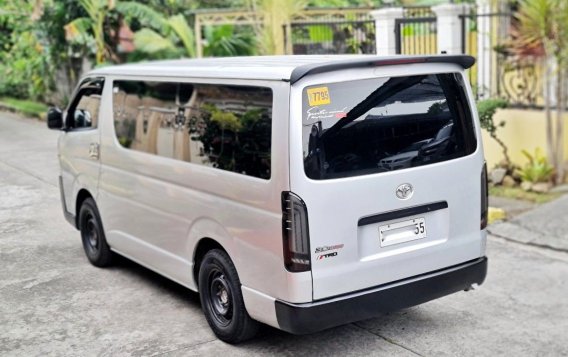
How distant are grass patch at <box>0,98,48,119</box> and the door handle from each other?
1231cm

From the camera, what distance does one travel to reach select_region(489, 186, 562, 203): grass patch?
912cm

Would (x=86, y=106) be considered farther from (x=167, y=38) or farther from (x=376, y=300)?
(x=167, y=38)

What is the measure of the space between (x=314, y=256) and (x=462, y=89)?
1614 mm

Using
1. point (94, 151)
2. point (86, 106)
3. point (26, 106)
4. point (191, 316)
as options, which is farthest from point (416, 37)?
point (26, 106)

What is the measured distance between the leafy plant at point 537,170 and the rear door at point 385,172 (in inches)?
184

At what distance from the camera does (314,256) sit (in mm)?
4379

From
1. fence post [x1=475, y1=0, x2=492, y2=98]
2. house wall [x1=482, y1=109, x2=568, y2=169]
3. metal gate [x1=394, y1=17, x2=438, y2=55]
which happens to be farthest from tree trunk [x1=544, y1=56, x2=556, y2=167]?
metal gate [x1=394, y1=17, x2=438, y2=55]

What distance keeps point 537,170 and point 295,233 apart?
A: 597 centimetres

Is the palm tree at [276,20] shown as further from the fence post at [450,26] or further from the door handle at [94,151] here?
the door handle at [94,151]

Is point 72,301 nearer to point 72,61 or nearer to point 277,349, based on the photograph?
point 277,349

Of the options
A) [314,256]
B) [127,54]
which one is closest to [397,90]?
[314,256]

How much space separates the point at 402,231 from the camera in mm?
4766

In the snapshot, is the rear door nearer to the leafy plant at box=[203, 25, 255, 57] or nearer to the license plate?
the license plate

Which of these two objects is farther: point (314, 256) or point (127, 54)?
point (127, 54)
